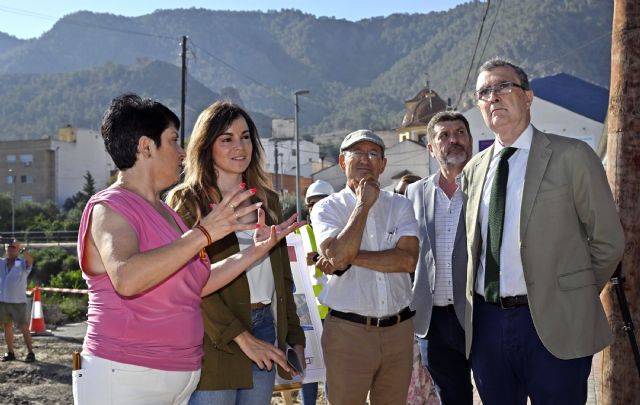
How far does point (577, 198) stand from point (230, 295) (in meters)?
1.68

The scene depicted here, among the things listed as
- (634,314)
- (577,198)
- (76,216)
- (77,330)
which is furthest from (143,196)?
(76,216)

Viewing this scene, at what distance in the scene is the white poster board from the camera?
15.4 ft

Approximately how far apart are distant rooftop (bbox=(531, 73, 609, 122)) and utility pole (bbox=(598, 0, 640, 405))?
33.2 metres

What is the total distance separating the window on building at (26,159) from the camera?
95.6 metres

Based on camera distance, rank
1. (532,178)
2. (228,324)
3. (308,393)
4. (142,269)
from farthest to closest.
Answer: (308,393)
(532,178)
(228,324)
(142,269)

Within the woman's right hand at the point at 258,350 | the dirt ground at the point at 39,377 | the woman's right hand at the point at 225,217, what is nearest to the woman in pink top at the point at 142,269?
the woman's right hand at the point at 225,217

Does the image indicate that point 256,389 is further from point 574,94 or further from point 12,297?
point 574,94

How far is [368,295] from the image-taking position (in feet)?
14.0

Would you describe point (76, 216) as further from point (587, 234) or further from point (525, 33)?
point (525, 33)

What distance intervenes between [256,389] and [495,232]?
1.37m

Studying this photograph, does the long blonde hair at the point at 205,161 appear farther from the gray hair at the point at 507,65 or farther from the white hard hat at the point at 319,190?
the white hard hat at the point at 319,190

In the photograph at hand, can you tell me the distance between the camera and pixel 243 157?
12.2 ft

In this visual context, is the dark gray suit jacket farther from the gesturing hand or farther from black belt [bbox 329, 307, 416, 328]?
the gesturing hand

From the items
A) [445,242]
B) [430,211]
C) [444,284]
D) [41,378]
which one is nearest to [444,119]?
[430,211]
